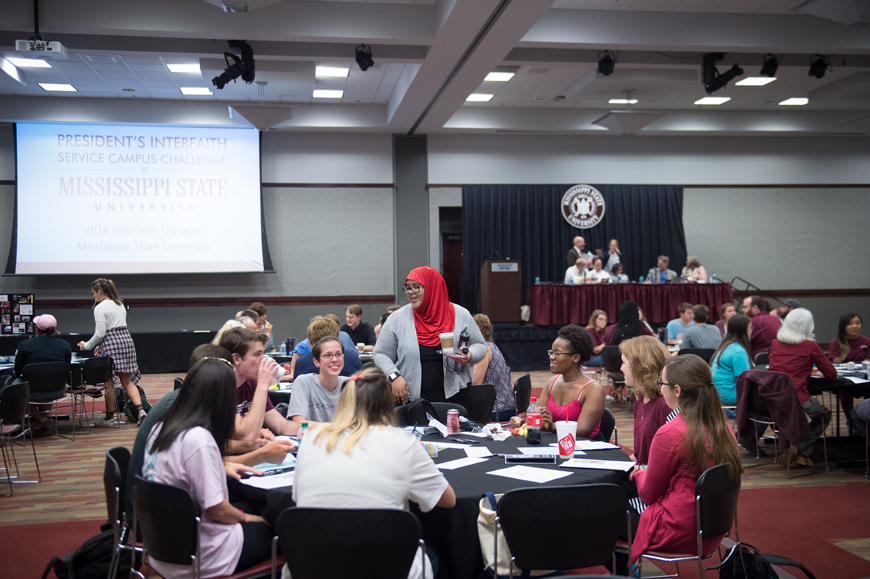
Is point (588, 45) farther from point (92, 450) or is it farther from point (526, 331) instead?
point (92, 450)

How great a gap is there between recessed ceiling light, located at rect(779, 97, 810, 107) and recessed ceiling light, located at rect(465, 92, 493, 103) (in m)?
5.59

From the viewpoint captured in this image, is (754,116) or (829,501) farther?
(754,116)

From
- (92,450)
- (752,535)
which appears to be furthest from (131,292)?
(752,535)

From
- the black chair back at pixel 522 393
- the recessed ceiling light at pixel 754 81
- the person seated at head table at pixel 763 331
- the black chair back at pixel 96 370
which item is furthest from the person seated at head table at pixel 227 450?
the recessed ceiling light at pixel 754 81

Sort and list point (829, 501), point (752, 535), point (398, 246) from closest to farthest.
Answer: point (752, 535) < point (829, 501) < point (398, 246)

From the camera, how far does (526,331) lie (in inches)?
447

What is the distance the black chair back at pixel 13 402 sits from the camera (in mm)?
4824

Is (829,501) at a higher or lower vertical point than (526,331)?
lower

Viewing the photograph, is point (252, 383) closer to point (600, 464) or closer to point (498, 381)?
point (600, 464)

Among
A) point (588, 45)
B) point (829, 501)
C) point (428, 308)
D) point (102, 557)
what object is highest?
point (588, 45)

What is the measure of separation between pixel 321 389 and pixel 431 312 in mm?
934

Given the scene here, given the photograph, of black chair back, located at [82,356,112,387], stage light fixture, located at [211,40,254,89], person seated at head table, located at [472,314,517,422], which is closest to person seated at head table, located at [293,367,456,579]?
person seated at head table, located at [472,314,517,422]

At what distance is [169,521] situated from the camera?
2.26 m

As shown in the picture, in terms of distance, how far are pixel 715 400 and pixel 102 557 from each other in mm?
2540
